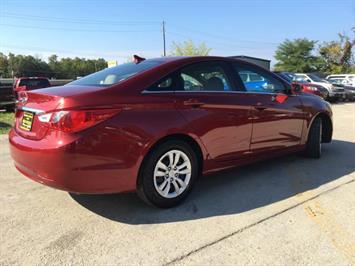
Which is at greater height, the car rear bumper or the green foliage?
the car rear bumper

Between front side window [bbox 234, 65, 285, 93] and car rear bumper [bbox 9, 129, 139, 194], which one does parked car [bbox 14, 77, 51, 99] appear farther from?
car rear bumper [bbox 9, 129, 139, 194]

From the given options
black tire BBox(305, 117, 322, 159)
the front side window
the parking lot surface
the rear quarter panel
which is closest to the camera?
the parking lot surface

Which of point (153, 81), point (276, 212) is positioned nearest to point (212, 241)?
point (276, 212)

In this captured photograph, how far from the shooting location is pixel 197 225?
3561 millimetres

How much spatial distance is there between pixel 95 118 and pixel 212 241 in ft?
4.80

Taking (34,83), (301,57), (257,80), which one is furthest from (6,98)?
(301,57)

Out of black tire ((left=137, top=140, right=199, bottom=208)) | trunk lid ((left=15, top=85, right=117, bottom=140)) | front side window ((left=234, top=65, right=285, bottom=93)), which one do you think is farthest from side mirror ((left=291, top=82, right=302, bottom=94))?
trunk lid ((left=15, top=85, right=117, bottom=140))

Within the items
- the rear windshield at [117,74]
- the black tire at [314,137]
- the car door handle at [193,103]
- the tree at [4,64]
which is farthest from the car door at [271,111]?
the tree at [4,64]

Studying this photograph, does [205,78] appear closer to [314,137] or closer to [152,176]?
[152,176]

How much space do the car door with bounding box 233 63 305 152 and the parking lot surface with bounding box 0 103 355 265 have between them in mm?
534

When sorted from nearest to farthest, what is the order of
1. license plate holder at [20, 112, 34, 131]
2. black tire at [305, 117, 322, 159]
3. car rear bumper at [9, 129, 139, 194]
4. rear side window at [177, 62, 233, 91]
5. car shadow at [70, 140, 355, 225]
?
car rear bumper at [9, 129, 139, 194]
license plate holder at [20, 112, 34, 131]
car shadow at [70, 140, 355, 225]
rear side window at [177, 62, 233, 91]
black tire at [305, 117, 322, 159]

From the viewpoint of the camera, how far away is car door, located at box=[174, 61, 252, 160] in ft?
13.2

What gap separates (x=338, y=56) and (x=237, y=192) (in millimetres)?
56042

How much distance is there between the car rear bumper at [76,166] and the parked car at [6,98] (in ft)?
42.4
